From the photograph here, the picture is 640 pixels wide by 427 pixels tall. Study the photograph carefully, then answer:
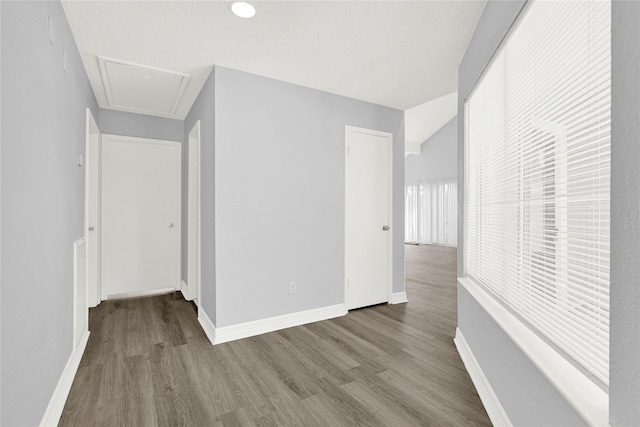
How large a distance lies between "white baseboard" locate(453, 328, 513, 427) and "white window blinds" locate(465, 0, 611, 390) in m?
0.51

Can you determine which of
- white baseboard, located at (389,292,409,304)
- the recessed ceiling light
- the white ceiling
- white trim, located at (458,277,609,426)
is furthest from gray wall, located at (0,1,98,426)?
white baseboard, located at (389,292,409,304)

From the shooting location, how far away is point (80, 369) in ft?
7.40

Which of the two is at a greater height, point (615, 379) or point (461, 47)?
point (461, 47)

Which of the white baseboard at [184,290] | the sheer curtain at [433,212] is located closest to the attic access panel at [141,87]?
the white baseboard at [184,290]

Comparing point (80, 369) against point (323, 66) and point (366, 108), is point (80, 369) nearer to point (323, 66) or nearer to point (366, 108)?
point (323, 66)

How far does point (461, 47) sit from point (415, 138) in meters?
8.29

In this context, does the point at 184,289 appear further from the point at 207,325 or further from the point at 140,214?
the point at 207,325

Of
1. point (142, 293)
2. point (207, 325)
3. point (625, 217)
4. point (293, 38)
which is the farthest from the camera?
point (142, 293)

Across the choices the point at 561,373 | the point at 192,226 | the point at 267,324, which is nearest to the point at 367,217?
the point at 267,324

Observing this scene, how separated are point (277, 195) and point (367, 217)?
45.7 inches

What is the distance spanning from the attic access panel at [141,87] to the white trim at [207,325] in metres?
2.28

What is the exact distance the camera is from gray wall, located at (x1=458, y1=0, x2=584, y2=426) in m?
1.15

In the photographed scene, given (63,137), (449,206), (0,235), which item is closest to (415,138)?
(449,206)

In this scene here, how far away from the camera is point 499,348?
165 centimetres
